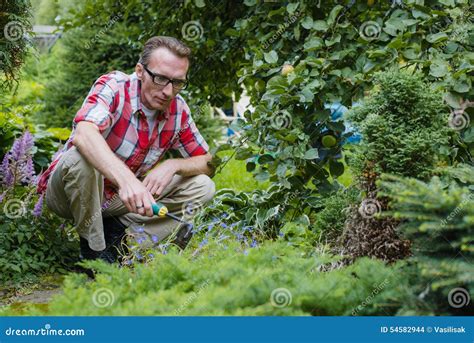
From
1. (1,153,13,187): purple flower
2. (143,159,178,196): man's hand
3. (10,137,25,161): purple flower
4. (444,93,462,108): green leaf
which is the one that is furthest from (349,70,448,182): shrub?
(1,153,13,187): purple flower

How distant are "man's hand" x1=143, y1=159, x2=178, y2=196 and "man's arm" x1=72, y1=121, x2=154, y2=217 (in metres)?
0.39

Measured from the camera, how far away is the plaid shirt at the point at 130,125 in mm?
3357

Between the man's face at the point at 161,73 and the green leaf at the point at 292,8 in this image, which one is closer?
the man's face at the point at 161,73

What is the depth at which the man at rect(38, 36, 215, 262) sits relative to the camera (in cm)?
317

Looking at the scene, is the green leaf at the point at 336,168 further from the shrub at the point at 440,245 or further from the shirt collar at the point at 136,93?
the shrub at the point at 440,245

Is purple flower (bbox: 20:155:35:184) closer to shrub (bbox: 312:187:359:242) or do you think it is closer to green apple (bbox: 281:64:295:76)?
green apple (bbox: 281:64:295:76)

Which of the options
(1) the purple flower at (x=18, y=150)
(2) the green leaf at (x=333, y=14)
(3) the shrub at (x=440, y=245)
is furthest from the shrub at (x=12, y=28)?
(3) the shrub at (x=440, y=245)

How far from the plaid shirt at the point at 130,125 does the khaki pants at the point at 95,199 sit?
0.15m

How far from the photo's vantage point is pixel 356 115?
295 centimetres

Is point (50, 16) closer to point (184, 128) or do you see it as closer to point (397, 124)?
point (184, 128)

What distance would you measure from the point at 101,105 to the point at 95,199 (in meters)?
0.46
